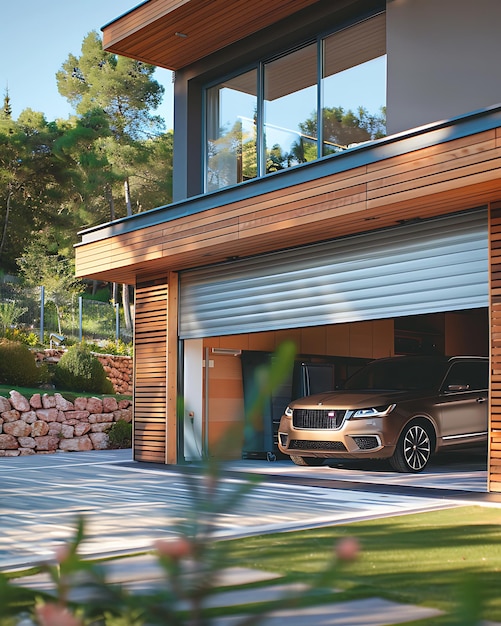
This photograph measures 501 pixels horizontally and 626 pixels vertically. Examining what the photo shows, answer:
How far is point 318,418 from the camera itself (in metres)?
10.9

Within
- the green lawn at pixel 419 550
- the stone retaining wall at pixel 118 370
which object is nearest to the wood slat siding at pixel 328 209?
the green lawn at pixel 419 550

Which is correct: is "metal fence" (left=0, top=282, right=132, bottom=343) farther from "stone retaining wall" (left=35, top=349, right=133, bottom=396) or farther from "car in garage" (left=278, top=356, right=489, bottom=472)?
"car in garage" (left=278, top=356, right=489, bottom=472)

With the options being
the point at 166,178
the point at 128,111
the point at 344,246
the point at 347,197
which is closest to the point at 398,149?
the point at 347,197

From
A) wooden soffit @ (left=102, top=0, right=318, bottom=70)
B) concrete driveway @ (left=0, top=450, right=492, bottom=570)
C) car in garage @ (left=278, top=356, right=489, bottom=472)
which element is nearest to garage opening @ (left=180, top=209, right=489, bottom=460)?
car in garage @ (left=278, top=356, right=489, bottom=472)

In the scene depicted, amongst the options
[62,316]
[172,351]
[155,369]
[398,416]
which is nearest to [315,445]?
[398,416]

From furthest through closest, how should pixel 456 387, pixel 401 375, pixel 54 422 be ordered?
pixel 54 422 < pixel 401 375 < pixel 456 387

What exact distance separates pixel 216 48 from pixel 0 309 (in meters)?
11.5

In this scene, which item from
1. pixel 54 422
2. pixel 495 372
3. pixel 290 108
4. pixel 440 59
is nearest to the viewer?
pixel 495 372

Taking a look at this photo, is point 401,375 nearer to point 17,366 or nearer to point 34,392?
point 34,392

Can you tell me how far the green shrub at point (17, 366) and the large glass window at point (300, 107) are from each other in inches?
251

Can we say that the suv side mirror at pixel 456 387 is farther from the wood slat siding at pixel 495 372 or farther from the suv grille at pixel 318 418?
the wood slat siding at pixel 495 372

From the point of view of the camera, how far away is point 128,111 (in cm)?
4012

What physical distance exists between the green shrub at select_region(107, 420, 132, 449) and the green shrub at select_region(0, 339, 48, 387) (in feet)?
6.87

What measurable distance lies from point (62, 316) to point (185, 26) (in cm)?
1219
